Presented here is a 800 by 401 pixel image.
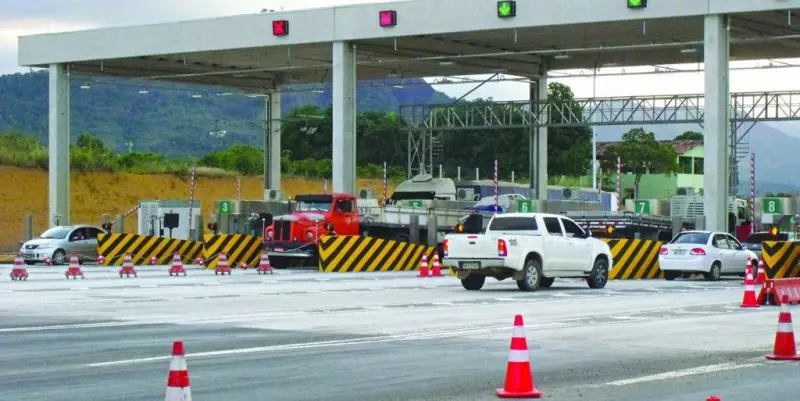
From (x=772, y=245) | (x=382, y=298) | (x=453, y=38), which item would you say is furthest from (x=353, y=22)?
(x=382, y=298)

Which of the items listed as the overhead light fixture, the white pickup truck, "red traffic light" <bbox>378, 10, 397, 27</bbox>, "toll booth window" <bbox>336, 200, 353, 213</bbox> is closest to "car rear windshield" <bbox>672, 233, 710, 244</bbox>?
the white pickup truck

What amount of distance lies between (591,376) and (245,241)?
110ft

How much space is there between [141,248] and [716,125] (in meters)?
19.8

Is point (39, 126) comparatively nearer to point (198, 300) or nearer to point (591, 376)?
point (198, 300)

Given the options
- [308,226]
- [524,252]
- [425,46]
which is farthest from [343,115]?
[524,252]

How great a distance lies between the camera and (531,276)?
102 feet

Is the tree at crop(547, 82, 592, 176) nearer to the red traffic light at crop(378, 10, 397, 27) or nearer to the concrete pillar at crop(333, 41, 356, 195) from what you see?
the concrete pillar at crop(333, 41, 356, 195)

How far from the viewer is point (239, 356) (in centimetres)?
1584

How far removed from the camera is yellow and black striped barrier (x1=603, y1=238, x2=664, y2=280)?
1625 inches

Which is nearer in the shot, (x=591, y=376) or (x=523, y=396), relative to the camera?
(x=523, y=396)

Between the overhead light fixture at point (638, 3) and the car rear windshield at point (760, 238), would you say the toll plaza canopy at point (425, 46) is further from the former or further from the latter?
the car rear windshield at point (760, 238)

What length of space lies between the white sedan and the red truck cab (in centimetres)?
1173

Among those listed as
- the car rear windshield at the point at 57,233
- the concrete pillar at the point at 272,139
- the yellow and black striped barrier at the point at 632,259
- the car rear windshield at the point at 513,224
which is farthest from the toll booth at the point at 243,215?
the car rear windshield at the point at 513,224

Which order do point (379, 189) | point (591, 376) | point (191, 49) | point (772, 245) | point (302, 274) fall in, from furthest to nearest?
point (379, 189) < point (191, 49) < point (302, 274) < point (772, 245) < point (591, 376)
